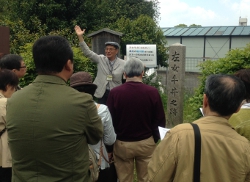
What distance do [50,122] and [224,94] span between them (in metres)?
1.02

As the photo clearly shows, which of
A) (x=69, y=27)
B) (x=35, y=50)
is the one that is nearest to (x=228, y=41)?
(x=69, y=27)

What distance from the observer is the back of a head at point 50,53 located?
165 cm

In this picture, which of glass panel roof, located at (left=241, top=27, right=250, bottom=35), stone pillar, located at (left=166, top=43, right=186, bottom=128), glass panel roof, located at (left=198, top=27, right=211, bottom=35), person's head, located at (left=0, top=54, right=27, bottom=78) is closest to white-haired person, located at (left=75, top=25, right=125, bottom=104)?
stone pillar, located at (left=166, top=43, right=186, bottom=128)

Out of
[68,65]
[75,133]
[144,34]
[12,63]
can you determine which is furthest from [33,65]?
[144,34]

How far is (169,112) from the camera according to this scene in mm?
5645

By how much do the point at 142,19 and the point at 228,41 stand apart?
42.0 feet

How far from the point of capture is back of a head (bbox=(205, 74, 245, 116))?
5.23 feet

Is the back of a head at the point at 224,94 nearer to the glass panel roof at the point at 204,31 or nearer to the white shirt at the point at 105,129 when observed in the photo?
the white shirt at the point at 105,129

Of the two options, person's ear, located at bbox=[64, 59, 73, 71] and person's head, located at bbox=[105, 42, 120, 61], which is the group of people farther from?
person's head, located at bbox=[105, 42, 120, 61]

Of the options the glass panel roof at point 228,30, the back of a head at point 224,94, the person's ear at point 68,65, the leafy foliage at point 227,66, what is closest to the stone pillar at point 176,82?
the leafy foliage at point 227,66

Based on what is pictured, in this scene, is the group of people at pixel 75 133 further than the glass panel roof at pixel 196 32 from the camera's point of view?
No

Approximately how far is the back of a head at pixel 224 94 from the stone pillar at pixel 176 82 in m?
3.86

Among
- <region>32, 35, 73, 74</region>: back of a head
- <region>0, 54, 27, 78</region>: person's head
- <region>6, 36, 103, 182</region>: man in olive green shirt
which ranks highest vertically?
<region>32, 35, 73, 74</region>: back of a head

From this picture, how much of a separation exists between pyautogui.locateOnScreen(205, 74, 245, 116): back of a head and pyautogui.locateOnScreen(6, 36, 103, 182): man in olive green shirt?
0.73 metres
